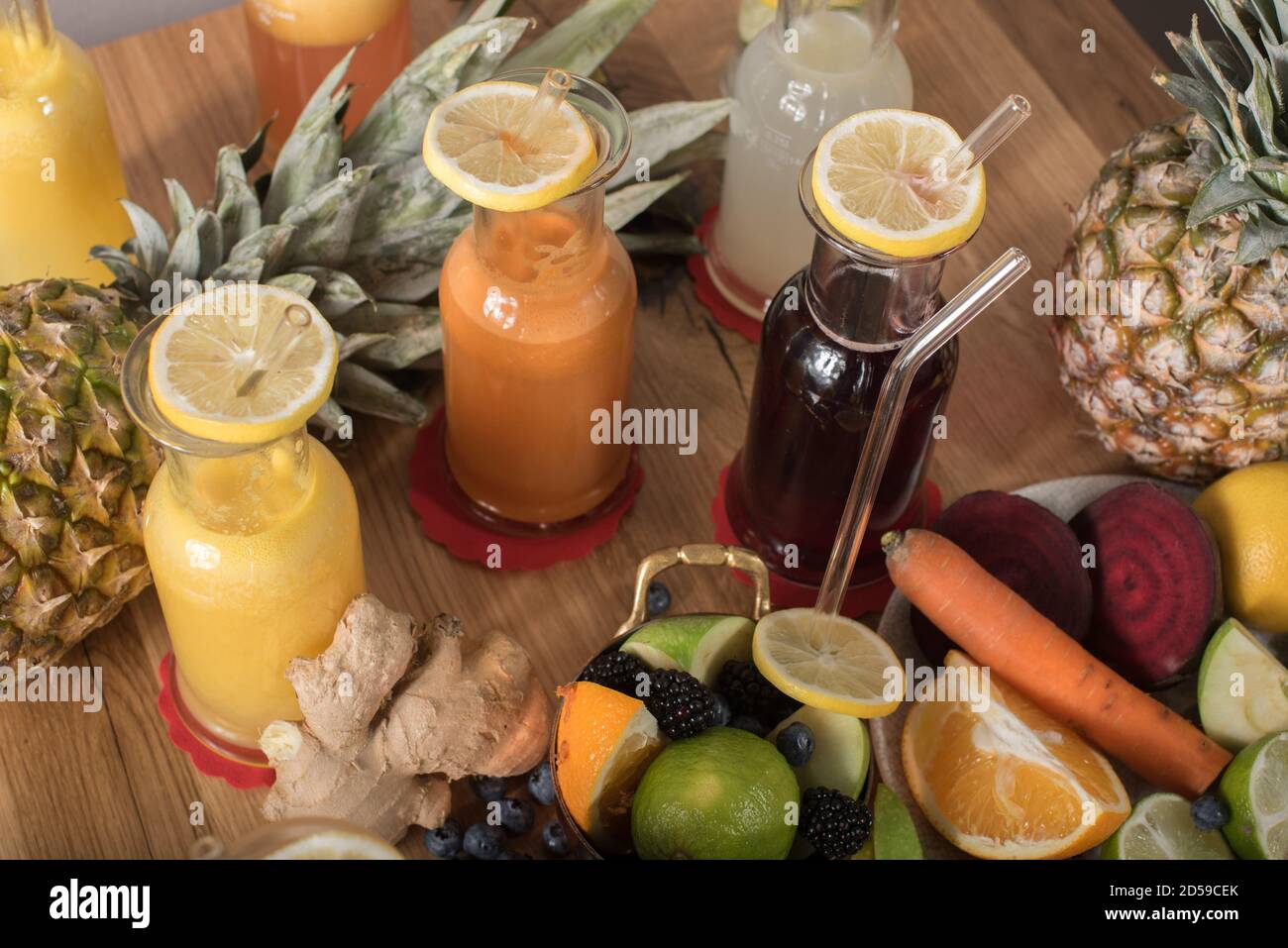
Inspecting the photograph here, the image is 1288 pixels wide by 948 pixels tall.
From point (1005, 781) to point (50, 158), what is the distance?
0.94 metres

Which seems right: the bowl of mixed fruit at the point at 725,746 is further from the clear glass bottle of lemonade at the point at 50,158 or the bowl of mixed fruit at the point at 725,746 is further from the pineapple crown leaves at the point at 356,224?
the clear glass bottle of lemonade at the point at 50,158

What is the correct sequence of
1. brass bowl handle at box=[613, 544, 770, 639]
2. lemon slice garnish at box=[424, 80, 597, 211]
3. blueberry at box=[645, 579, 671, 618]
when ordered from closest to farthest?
lemon slice garnish at box=[424, 80, 597, 211] < brass bowl handle at box=[613, 544, 770, 639] < blueberry at box=[645, 579, 671, 618]

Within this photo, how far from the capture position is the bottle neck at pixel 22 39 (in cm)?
109

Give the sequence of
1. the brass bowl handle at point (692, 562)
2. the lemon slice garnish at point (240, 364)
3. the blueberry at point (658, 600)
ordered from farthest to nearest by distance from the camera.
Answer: the blueberry at point (658, 600), the brass bowl handle at point (692, 562), the lemon slice garnish at point (240, 364)

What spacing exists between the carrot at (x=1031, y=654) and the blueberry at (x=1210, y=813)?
0.04 meters

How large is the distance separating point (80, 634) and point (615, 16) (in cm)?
72

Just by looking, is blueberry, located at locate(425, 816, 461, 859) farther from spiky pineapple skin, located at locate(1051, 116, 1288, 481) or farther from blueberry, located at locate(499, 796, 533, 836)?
spiky pineapple skin, located at locate(1051, 116, 1288, 481)

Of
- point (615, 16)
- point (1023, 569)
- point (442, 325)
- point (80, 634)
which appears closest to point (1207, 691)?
point (1023, 569)

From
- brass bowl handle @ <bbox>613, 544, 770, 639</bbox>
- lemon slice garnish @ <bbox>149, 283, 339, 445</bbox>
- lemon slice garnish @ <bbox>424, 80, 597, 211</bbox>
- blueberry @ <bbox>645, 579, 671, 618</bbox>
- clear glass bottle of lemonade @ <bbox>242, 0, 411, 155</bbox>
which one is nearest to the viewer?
lemon slice garnish @ <bbox>149, 283, 339, 445</bbox>

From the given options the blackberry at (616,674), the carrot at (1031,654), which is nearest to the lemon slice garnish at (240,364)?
the blackberry at (616,674)

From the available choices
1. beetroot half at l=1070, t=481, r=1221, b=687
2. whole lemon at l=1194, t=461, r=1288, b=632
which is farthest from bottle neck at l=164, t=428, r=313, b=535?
whole lemon at l=1194, t=461, r=1288, b=632

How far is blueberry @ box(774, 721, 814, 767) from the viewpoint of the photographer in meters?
0.95

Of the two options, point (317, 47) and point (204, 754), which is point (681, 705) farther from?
point (317, 47)

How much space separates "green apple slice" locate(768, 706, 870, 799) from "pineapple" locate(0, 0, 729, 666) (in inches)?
17.7
